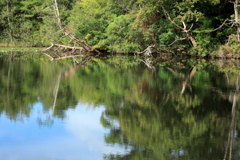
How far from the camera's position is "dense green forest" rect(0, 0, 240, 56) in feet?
88.2

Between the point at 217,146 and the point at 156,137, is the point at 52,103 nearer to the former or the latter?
the point at 156,137

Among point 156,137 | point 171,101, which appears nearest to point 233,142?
point 156,137

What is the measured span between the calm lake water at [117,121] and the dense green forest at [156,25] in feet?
52.5

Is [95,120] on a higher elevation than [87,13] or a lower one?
lower

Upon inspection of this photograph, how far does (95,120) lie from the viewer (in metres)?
7.01

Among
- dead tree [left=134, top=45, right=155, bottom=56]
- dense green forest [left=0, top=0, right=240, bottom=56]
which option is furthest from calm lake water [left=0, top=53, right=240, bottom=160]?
dead tree [left=134, top=45, right=155, bottom=56]

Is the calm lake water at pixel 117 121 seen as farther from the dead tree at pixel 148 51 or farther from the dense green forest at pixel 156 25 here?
the dead tree at pixel 148 51

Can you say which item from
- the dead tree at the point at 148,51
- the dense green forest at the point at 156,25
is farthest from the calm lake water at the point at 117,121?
the dead tree at the point at 148,51

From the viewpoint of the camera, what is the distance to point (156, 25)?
95.5ft

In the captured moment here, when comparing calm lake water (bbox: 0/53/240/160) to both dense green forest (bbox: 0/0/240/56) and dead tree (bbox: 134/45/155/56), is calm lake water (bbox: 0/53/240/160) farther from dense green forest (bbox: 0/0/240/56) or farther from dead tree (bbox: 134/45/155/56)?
dead tree (bbox: 134/45/155/56)

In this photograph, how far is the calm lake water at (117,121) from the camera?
516 centimetres

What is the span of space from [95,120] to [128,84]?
A: 5.26m

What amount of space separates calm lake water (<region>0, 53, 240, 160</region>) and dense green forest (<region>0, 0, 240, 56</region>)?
16.0 meters

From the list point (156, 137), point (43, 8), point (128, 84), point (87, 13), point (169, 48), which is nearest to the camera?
point (156, 137)
